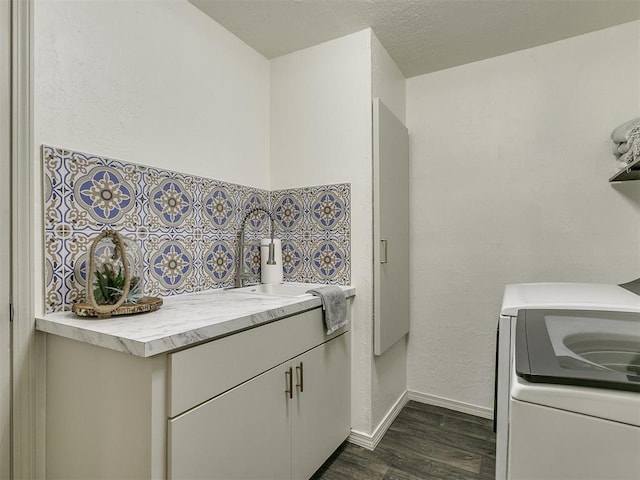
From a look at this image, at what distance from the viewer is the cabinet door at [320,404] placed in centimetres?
147

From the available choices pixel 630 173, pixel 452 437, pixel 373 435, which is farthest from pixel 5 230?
pixel 630 173

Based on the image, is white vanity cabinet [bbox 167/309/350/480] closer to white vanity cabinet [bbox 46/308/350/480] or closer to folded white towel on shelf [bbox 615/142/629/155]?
white vanity cabinet [bbox 46/308/350/480]

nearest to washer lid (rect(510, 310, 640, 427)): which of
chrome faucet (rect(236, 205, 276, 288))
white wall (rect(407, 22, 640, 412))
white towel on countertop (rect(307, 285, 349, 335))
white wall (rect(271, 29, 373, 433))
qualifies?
white towel on countertop (rect(307, 285, 349, 335))

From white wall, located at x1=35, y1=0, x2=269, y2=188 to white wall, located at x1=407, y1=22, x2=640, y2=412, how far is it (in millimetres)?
1262

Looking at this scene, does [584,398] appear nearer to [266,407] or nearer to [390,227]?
[266,407]

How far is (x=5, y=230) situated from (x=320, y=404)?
4.65ft

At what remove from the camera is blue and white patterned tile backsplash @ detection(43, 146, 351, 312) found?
123 centimetres

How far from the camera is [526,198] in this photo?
212 cm

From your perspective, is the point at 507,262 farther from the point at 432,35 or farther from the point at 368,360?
the point at 432,35

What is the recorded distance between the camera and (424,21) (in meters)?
1.88

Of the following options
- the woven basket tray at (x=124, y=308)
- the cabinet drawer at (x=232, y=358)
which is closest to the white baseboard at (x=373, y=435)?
the cabinet drawer at (x=232, y=358)

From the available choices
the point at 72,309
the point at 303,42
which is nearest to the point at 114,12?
the point at 303,42

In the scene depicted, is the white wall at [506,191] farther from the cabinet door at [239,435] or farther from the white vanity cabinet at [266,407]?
the cabinet door at [239,435]

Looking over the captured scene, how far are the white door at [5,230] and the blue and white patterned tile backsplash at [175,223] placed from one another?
10 centimetres
